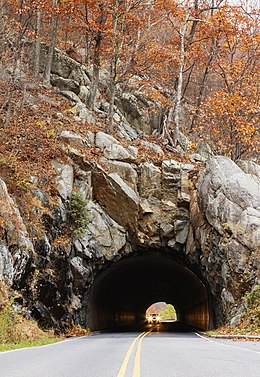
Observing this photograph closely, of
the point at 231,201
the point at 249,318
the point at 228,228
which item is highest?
the point at 231,201

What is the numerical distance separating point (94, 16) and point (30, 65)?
289 inches

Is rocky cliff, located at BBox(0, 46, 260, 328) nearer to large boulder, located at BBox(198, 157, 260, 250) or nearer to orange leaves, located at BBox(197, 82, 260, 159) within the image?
large boulder, located at BBox(198, 157, 260, 250)

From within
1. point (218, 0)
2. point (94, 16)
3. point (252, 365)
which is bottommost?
point (252, 365)

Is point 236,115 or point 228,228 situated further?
point 236,115

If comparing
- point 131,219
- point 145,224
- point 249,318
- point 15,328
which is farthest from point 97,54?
point 15,328

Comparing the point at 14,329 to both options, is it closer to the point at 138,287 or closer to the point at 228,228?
the point at 228,228

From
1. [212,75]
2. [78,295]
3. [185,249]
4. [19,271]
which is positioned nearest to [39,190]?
[19,271]

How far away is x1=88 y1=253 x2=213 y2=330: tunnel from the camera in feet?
96.8

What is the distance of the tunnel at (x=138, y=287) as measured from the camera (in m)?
29.5

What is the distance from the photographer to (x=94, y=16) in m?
31.2

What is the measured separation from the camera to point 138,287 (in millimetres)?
44469

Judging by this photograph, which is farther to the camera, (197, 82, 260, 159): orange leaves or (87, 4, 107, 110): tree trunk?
(87, 4, 107, 110): tree trunk

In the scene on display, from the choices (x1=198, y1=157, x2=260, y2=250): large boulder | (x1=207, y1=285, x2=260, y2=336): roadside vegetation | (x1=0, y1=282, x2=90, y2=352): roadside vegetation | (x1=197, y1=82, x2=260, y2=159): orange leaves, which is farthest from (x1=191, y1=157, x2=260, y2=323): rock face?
→ (x1=0, y1=282, x2=90, y2=352): roadside vegetation

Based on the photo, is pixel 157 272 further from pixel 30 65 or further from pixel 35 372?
pixel 35 372
